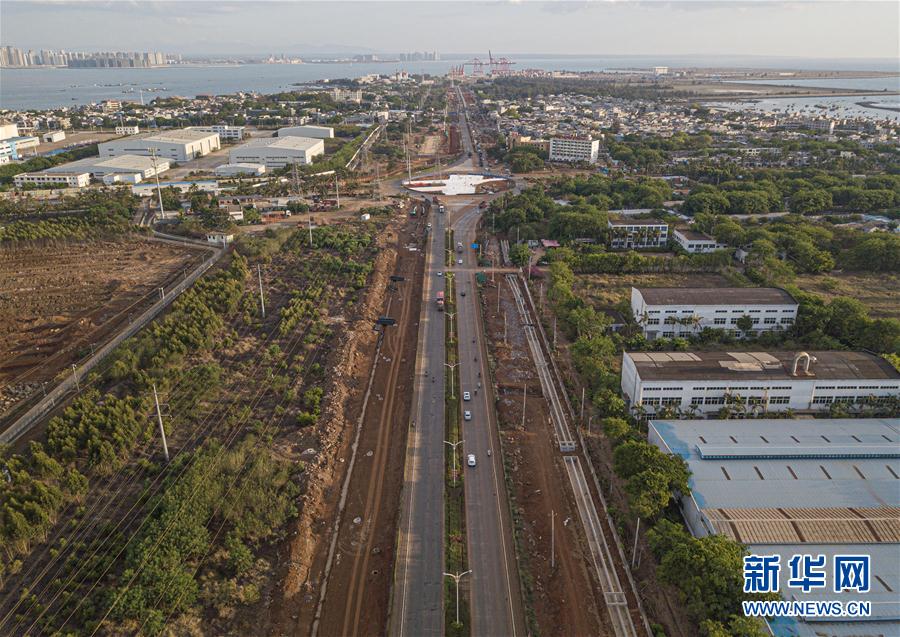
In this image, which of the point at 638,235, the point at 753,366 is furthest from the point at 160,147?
the point at 753,366

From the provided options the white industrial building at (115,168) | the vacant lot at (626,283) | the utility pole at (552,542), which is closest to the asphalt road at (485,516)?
the utility pole at (552,542)

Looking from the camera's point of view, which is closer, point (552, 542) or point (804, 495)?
point (552, 542)

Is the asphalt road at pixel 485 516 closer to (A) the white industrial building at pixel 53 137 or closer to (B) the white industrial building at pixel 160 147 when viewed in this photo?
(B) the white industrial building at pixel 160 147

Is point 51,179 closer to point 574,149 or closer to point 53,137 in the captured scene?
point 53,137

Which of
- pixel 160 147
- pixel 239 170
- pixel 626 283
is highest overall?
pixel 160 147

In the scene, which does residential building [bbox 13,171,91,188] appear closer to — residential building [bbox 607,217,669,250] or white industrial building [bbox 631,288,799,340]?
residential building [bbox 607,217,669,250]

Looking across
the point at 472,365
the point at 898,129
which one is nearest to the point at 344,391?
the point at 472,365

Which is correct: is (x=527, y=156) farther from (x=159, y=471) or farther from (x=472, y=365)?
(x=159, y=471)
